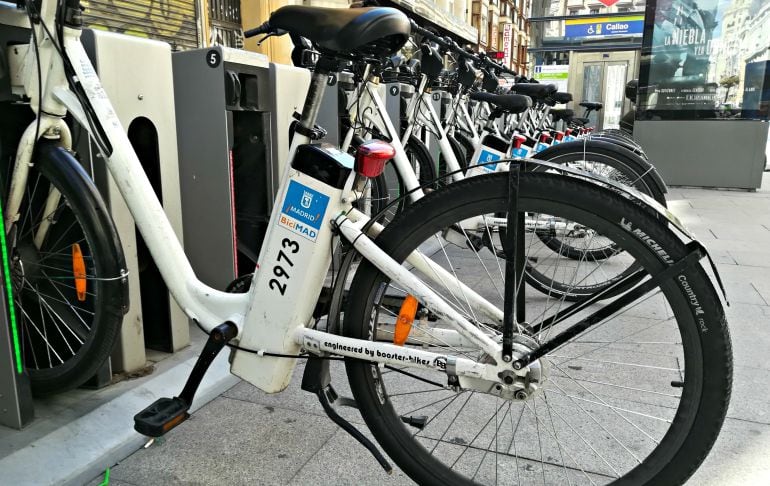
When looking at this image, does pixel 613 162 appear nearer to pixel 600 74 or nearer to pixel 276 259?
pixel 276 259

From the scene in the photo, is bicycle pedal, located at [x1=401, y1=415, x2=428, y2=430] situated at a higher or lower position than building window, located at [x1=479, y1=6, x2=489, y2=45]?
lower

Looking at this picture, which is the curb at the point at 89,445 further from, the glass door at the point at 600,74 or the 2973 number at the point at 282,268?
the glass door at the point at 600,74

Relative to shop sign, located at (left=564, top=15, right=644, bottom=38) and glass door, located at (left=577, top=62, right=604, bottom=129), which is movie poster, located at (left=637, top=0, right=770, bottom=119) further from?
shop sign, located at (left=564, top=15, right=644, bottom=38)

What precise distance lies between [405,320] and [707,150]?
28.0ft

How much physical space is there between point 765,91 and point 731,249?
184 inches

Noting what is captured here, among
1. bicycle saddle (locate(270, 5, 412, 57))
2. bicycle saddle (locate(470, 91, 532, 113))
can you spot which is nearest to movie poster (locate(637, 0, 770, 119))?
bicycle saddle (locate(470, 91, 532, 113))

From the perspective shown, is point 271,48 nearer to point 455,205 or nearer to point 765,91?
point 765,91

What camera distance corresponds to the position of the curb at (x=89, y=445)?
1816mm

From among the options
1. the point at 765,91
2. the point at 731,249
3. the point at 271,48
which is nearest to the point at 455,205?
the point at 731,249

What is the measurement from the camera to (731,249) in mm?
5020

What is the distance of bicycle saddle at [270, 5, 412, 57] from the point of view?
154 centimetres

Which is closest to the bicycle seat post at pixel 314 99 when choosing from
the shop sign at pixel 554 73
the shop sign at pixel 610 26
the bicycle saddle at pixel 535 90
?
the bicycle saddle at pixel 535 90

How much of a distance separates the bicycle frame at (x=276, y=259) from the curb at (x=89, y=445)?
541 mm

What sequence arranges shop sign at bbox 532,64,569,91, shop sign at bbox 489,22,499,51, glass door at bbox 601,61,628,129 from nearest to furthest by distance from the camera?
shop sign at bbox 532,64,569,91 < glass door at bbox 601,61,628,129 < shop sign at bbox 489,22,499,51
